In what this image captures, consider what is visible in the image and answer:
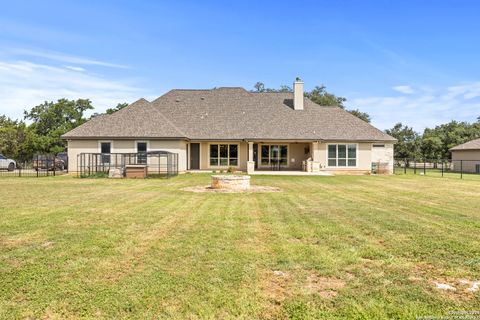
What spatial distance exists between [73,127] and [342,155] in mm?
43062

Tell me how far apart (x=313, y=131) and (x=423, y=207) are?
19556 mm

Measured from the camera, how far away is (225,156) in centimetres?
3006

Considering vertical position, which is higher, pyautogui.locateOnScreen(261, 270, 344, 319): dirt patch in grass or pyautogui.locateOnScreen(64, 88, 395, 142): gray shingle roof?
pyautogui.locateOnScreen(64, 88, 395, 142): gray shingle roof

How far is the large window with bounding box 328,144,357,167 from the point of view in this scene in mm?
29203

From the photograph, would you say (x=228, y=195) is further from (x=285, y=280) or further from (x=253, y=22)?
(x=253, y=22)

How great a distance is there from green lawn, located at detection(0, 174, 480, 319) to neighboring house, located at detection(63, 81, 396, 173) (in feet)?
55.2

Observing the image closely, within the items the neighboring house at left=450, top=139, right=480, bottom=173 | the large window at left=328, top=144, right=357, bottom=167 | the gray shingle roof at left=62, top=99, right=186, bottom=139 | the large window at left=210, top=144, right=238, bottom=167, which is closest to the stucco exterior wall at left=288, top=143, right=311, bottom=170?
the large window at left=328, top=144, right=357, bottom=167

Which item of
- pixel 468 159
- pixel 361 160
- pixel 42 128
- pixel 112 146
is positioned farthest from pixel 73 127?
pixel 468 159

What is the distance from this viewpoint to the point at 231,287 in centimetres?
416

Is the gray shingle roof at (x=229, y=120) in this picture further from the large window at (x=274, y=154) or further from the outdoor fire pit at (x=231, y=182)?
the outdoor fire pit at (x=231, y=182)

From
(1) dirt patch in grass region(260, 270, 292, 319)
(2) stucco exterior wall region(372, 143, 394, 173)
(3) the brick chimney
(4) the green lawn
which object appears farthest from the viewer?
(3) the brick chimney

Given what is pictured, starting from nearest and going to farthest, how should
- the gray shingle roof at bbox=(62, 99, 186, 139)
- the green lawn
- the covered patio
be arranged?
the green lawn → the gray shingle roof at bbox=(62, 99, 186, 139) → the covered patio

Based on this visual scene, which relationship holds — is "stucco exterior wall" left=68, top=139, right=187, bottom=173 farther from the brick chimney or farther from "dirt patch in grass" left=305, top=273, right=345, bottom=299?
"dirt patch in grass" left=305, top=273, right=345, bottom=299

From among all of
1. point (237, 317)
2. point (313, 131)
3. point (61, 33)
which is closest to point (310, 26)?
point (313, 131)
